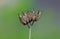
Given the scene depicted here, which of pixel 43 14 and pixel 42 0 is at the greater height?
pixel 42 0

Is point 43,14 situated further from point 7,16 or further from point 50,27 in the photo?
point 7,16

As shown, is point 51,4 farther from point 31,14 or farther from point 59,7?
point 31,14

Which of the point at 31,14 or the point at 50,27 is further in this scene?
the point at 50,27

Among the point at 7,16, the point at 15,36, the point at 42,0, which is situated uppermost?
the point at 42,0

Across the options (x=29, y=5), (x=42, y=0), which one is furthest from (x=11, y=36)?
(x=42, y=0)

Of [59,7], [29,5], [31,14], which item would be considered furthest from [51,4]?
[31,14]

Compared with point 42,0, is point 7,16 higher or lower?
lower
